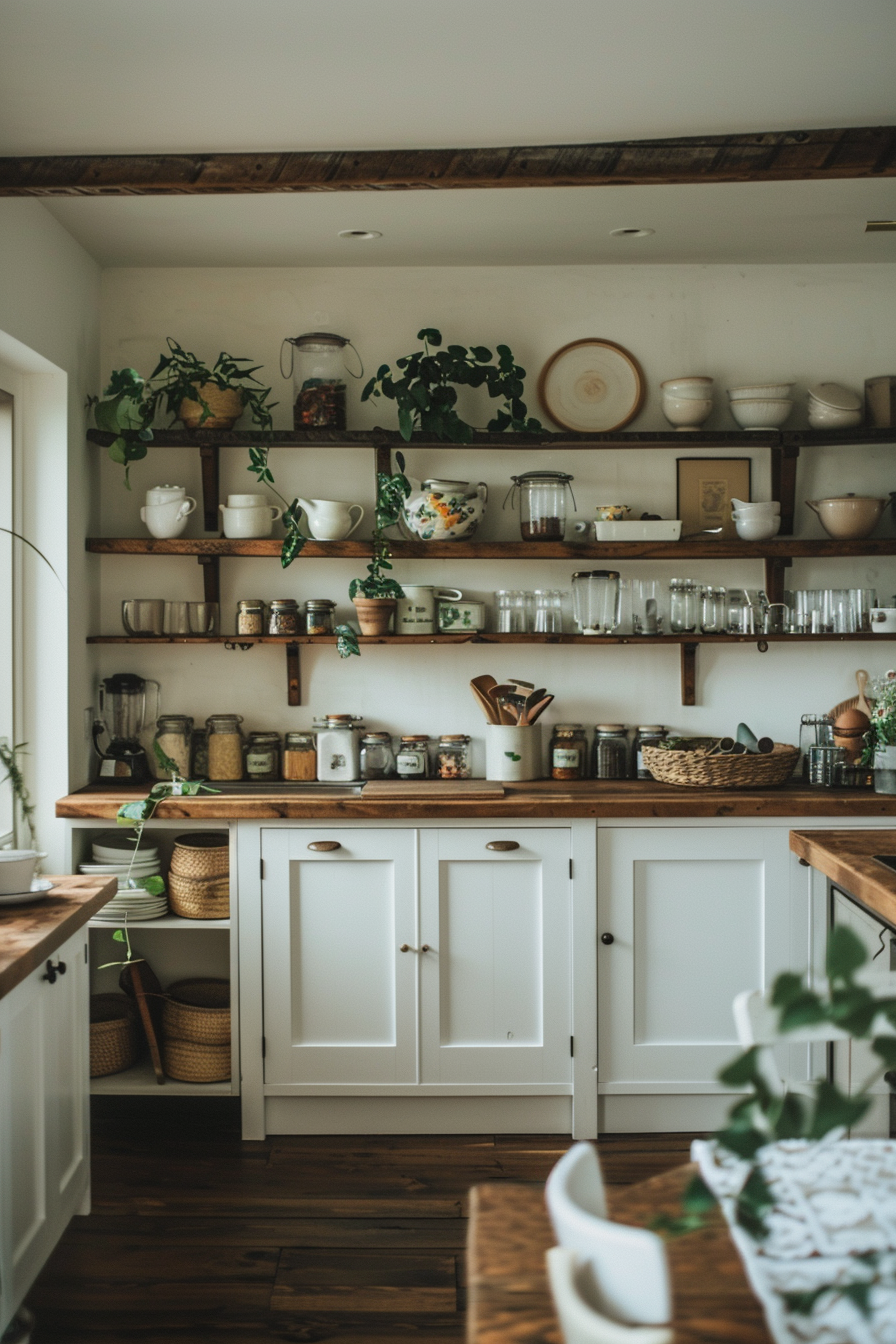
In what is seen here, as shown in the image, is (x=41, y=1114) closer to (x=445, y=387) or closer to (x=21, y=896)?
(x=21, y=896)

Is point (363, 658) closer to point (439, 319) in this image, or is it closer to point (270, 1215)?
point (439, 319)

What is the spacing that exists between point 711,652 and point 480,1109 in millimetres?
1565

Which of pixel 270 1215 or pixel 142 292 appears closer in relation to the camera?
pixel 270 1215

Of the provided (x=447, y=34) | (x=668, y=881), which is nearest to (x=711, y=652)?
(x=668, y=881)

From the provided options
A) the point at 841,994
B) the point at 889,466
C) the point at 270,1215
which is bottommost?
the point at 270,1215

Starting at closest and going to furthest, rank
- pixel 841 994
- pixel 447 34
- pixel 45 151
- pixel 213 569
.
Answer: pixel 841 994, pixel 447 34, pixel 45 151, pixel 213 569

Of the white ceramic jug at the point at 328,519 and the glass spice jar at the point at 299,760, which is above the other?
the white ceramic jug at the point at 328,519

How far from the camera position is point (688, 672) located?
349 centimetres

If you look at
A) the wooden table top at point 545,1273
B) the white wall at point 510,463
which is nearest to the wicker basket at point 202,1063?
the white wall at point 510,463

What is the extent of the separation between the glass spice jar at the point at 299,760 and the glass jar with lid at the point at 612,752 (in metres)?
0.89

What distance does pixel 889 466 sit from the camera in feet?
11.6

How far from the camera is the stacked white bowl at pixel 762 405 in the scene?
338 centimetres

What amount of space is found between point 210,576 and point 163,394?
60 cm

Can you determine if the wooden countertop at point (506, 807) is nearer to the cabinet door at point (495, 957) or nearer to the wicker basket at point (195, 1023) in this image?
the cabinet door at point (495, 957)
